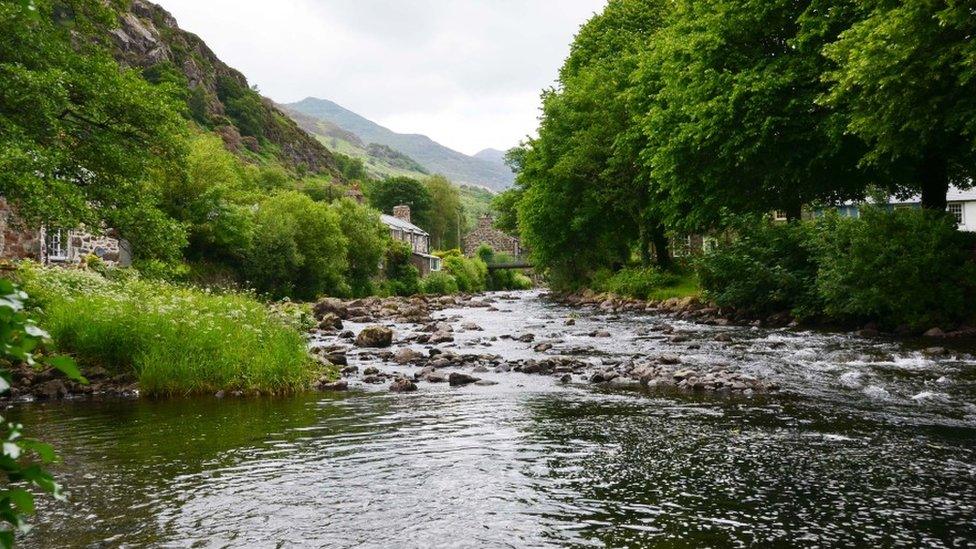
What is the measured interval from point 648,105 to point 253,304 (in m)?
25.3

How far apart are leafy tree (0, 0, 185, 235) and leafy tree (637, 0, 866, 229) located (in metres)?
19.2

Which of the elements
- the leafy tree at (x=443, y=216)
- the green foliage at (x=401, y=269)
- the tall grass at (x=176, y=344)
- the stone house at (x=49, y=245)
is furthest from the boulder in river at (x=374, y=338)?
the leafy tree at (x=443, y=216)

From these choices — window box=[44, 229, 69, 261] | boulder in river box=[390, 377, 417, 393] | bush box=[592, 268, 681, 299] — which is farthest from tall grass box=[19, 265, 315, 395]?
bush box=[592, 268, 681, 299]

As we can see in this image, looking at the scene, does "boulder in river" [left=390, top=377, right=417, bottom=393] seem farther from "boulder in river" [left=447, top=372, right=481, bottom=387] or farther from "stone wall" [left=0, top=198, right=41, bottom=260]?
"stone wall" [left=0, top=198, right=41, bottom=260]

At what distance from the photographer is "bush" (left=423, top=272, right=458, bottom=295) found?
7450 cm

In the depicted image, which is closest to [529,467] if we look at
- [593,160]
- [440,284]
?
[593,160]

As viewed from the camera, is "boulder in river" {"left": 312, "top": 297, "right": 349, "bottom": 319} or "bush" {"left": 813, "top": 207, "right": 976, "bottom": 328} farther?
"boulder in river" {"left": 312, "top": 297, "right": 349, "bottom": 319}

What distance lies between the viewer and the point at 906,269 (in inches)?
810

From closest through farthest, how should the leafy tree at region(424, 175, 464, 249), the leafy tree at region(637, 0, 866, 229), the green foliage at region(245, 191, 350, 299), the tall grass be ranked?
the tall grass
the leafy tree at region(637, 0, 866, 229)
the green foliage at region(245, 191, 350, 299)
the leafy tree at region(424, 175, 464, 249)

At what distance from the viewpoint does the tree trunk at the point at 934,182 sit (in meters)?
25.0

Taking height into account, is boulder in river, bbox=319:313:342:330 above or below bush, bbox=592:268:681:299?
below

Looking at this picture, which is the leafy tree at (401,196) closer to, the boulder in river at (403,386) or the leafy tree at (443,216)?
the leafy tree at (443,216)

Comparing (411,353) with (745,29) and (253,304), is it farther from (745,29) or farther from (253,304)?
(745,29)

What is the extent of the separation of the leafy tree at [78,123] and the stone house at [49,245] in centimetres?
615
